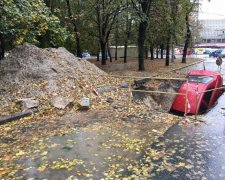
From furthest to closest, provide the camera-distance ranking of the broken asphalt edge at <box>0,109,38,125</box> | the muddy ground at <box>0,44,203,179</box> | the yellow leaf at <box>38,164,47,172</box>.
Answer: the broken asphalt edge at <box>0,109,38,125</box>, the muddy ground at <box>0,44,203,179</box>, the yellow leaf at <box>38,164,47,172</box>

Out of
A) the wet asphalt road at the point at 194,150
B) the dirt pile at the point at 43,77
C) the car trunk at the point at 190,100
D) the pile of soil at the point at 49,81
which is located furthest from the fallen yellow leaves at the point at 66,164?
the car trunk at the point at 190,100

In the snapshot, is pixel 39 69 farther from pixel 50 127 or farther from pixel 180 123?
pixel 180 123

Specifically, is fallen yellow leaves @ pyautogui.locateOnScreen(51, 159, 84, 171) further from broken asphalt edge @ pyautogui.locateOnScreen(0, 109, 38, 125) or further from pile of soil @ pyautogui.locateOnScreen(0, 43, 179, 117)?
pile of soil @ pyautogui.locateOnScreen(0, 43, 179, 117)

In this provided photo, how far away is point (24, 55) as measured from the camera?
13.2 meters

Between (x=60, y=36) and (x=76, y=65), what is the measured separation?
61.3 inches

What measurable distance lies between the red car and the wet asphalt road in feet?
11.3

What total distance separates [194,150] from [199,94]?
20.8ft

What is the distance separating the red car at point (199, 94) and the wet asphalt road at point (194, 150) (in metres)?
3.45

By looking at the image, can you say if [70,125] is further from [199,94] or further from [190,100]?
[199,94]

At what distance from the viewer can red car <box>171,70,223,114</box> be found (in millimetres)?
12727

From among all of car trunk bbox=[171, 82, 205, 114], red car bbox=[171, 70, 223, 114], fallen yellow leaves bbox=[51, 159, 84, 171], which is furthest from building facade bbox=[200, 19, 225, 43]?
Answer: fallen yellow leaves bbox=[51, 159, 84, 171]

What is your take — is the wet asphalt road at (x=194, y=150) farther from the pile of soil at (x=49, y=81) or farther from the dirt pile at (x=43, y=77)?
the dirt pile at (x=43, y=77)

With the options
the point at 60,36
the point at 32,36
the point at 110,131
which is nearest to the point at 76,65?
the point at 60,36

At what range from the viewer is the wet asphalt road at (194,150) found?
18.9 feet
